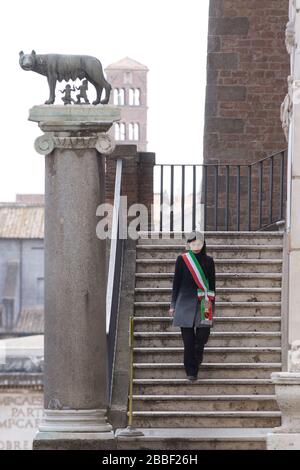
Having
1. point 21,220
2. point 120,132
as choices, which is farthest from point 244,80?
point 120,132

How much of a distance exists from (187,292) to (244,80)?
32.6 feet

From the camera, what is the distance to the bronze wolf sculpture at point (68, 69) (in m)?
15.3

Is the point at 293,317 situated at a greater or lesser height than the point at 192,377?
greater

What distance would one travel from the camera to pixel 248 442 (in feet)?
52.6

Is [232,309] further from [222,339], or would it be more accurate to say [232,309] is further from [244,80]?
[244,80]

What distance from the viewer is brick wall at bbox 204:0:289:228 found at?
2612 cm

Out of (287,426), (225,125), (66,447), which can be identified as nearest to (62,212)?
(66,447)

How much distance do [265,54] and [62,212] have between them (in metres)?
11.9

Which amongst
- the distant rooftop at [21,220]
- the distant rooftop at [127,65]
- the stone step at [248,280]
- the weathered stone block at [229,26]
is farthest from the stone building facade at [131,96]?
the stone step at [248,280]

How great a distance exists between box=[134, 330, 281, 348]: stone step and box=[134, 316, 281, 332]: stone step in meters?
0.19

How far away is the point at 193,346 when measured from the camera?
16984 millimetres

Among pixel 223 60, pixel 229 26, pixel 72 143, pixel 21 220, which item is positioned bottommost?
pixel 21 220

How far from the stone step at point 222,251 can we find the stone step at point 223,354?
1.84 metres

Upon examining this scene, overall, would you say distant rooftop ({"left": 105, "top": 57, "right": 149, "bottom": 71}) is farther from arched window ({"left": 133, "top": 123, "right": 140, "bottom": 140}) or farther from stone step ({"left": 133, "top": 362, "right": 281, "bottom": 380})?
stone step ({"left": 133, "top": 362, "right": 281, "bottom": 380})
